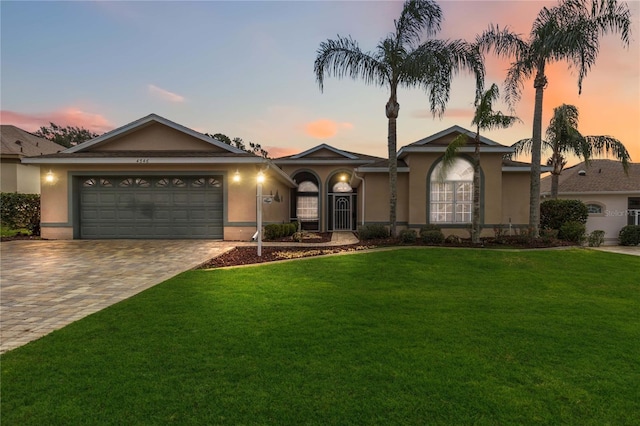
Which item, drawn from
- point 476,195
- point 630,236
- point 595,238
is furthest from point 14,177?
point 630,236

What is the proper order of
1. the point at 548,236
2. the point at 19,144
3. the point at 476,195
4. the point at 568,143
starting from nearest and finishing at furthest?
1. the point at 476,195
2. the point at 548,236
3. the point at 568,143
4. the point at 19,144

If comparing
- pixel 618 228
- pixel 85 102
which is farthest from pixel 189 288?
pixel 618 228

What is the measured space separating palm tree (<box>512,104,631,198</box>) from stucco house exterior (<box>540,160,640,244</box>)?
1.02 m

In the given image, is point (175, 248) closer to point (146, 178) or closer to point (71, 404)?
point (146, 178)

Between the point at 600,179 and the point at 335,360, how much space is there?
2395 centimetres

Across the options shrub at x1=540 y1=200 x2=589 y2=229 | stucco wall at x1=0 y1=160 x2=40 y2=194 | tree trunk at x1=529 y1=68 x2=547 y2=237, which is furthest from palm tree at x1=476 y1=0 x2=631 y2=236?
stucco wall at x1=0 y1=160 x2=40 y2=194

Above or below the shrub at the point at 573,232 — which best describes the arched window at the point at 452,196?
above

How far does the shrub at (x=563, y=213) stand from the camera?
13.8 metres

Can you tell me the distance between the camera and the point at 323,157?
19.6 metres

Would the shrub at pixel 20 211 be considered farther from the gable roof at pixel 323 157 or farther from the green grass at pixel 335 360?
the green grass at pixel 335 360

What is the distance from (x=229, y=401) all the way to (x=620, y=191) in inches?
908

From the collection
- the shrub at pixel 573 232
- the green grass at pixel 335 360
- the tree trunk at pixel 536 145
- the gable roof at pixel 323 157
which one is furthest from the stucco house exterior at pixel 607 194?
the green grass at pixel 335 360

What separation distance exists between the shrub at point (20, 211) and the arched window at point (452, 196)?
57.9 feet

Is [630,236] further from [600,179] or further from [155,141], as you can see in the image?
[155,141]
